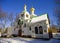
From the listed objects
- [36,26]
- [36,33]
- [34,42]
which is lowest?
[34,42]

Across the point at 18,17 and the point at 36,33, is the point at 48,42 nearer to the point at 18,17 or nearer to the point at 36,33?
the point at 36,33

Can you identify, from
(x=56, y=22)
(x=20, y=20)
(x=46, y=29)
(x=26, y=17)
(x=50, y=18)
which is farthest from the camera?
(x=26, y=17)

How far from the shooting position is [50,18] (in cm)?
198

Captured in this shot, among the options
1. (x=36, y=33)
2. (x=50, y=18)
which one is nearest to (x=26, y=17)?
(x=36, y=33)

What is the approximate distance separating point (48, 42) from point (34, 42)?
0.24m

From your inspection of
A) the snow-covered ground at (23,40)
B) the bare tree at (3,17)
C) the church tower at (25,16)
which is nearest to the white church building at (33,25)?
the church tower at (25,16)

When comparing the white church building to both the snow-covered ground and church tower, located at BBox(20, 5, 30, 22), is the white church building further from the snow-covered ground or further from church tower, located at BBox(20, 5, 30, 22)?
the snow-covered ground

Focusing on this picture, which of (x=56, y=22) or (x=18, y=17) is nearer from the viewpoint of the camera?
(x=56, y=22)

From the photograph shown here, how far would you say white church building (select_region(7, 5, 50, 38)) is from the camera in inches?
84.4

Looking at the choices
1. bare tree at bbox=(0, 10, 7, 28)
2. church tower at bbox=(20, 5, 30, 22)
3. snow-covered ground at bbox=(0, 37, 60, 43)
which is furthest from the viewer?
church tower at bbox=(20, 5, 30, 22)

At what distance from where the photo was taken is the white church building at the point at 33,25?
2.14m

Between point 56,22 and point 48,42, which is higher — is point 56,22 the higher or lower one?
the higher one

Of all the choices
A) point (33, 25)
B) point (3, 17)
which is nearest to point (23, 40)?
point (33, 25)

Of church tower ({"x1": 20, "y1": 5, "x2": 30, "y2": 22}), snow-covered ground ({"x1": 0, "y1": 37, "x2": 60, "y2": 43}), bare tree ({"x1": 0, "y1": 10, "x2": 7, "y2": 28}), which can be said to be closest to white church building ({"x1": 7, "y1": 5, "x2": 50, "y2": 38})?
church tower ({"x1": 20, "y1": 5, "x2": 30, "y2": 22})
